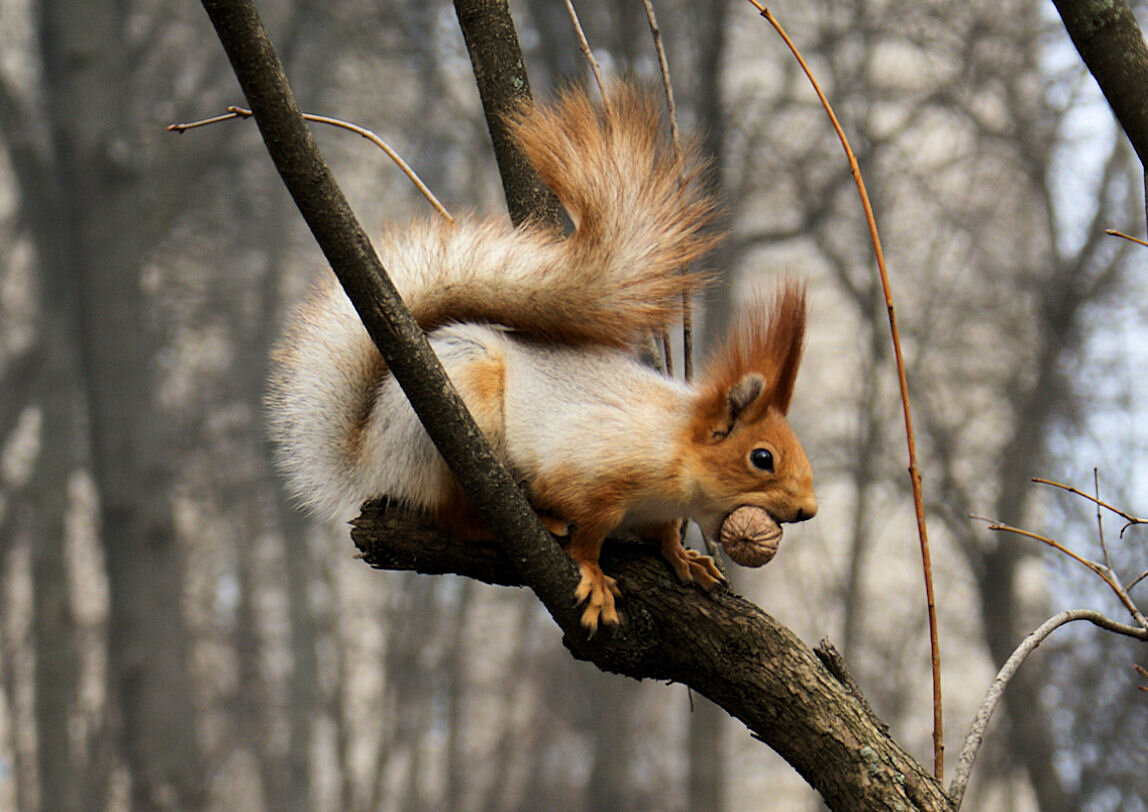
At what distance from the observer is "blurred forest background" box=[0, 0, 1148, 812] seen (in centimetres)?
370

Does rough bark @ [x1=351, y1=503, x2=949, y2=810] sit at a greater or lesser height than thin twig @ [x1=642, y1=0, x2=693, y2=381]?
lesser

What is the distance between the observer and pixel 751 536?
97 cm

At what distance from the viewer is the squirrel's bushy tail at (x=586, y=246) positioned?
946mm

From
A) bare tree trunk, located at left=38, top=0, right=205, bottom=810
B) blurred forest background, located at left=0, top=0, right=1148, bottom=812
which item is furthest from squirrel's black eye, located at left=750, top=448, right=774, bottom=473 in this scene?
bare tree trunk, located at left=38, top=0, right=205, bottom=810

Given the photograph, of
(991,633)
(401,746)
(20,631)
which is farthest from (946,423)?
(20,631)

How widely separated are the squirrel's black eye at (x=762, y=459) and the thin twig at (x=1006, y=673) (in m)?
0.25

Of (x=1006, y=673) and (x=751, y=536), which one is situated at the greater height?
(x=751, y=536)

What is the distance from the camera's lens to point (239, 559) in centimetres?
484

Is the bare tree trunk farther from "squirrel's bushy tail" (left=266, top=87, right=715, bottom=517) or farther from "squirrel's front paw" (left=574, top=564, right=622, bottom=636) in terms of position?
"squirrel's front paw" (left=574, top=564, right=622, bottom=636)

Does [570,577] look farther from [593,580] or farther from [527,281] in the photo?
[527,281]

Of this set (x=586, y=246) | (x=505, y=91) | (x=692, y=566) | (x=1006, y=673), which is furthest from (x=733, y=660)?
(x=505, y=91)

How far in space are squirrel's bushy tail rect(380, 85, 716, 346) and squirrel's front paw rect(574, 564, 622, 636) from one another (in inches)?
8.9

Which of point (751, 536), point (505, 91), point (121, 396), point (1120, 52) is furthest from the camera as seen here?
point (121, 396)

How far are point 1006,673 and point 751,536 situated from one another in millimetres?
227
